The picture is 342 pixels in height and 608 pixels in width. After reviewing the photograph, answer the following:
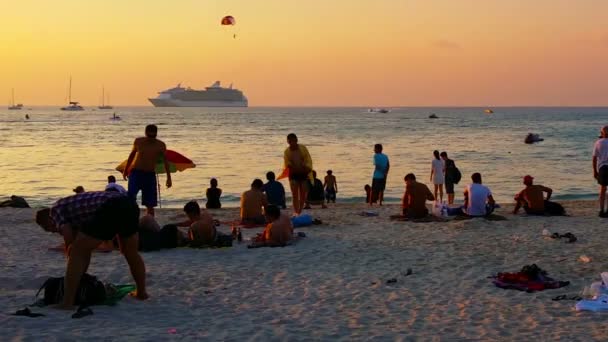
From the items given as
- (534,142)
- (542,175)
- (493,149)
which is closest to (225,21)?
(542,175)

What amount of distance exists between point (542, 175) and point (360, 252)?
2156 centimetres

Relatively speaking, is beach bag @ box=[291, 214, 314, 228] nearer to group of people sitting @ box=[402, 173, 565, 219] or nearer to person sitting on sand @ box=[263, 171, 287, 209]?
group of people sitting @ box=[402, 173, 565, 219]

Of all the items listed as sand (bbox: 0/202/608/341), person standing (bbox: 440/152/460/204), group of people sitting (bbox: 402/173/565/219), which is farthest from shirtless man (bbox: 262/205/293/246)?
person standing (bbox: 440/152/460/204)

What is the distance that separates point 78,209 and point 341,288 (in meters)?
3.04

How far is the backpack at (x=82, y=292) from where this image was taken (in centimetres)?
644

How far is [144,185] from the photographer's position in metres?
10.4

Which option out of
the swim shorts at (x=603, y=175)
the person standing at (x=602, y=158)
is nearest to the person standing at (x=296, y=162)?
the person standing at (x=602, y=158)

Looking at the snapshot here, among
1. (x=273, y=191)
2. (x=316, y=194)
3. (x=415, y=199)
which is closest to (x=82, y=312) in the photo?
(x=415, y=199)

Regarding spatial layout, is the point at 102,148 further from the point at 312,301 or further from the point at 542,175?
the point at 312,301

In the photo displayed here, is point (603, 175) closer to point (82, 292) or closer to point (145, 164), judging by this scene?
point (145, 164)

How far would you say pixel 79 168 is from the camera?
107ft

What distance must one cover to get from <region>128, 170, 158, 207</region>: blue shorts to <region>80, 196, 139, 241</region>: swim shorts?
4303 millimetres

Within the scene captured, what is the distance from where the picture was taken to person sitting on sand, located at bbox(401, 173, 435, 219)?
12609mm

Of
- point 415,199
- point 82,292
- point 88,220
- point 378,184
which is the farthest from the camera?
point 378,184
